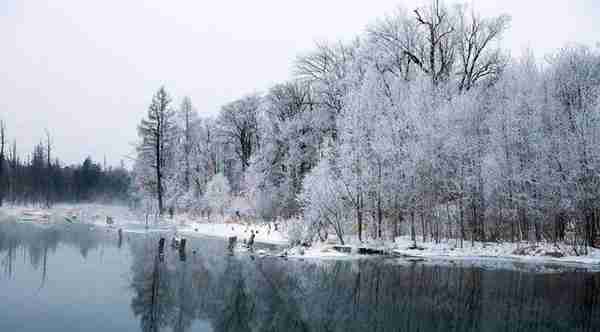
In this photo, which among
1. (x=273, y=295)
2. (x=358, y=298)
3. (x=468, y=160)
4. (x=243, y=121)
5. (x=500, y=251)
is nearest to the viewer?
(x=358, y=298)

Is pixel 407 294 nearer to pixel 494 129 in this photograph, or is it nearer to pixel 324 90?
pixel 494 129

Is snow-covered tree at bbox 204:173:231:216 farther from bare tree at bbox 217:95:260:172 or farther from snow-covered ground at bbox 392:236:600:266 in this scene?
snow-covered ground at bbox 392:236:600:266

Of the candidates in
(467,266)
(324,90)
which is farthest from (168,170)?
(467,266)

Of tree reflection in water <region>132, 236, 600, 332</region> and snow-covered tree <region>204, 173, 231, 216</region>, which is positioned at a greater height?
snow-covered tree <region>204, 173, 231, 216</region>

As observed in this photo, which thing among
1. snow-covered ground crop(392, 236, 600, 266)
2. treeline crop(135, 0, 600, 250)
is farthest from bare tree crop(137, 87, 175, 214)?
snow-covered ground crop(392, 236, 600, 266)

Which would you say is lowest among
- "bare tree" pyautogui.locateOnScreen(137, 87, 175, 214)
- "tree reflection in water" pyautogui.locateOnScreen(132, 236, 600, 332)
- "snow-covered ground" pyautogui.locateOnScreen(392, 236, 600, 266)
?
"tree reflection in water" pyautogui.locateOnScreen(132, 236, 600, 332)

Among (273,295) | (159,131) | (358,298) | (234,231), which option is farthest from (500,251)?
(159,131)

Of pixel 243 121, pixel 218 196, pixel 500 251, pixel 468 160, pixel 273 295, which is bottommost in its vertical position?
pixel 273 295

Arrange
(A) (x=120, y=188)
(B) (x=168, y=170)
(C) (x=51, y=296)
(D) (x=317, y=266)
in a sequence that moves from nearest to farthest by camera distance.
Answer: (C) (x=51, y=296)
(D) (x=317, y=266)
(B) (x=168, y=170)
(A) (x=120, y=188)

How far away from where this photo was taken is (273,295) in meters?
15.5

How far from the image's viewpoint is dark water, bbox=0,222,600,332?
39.7 ft

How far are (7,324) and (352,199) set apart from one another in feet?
66.4

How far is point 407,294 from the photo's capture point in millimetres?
15844

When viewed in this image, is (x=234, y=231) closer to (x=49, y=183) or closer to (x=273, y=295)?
(x=273, y=295)
